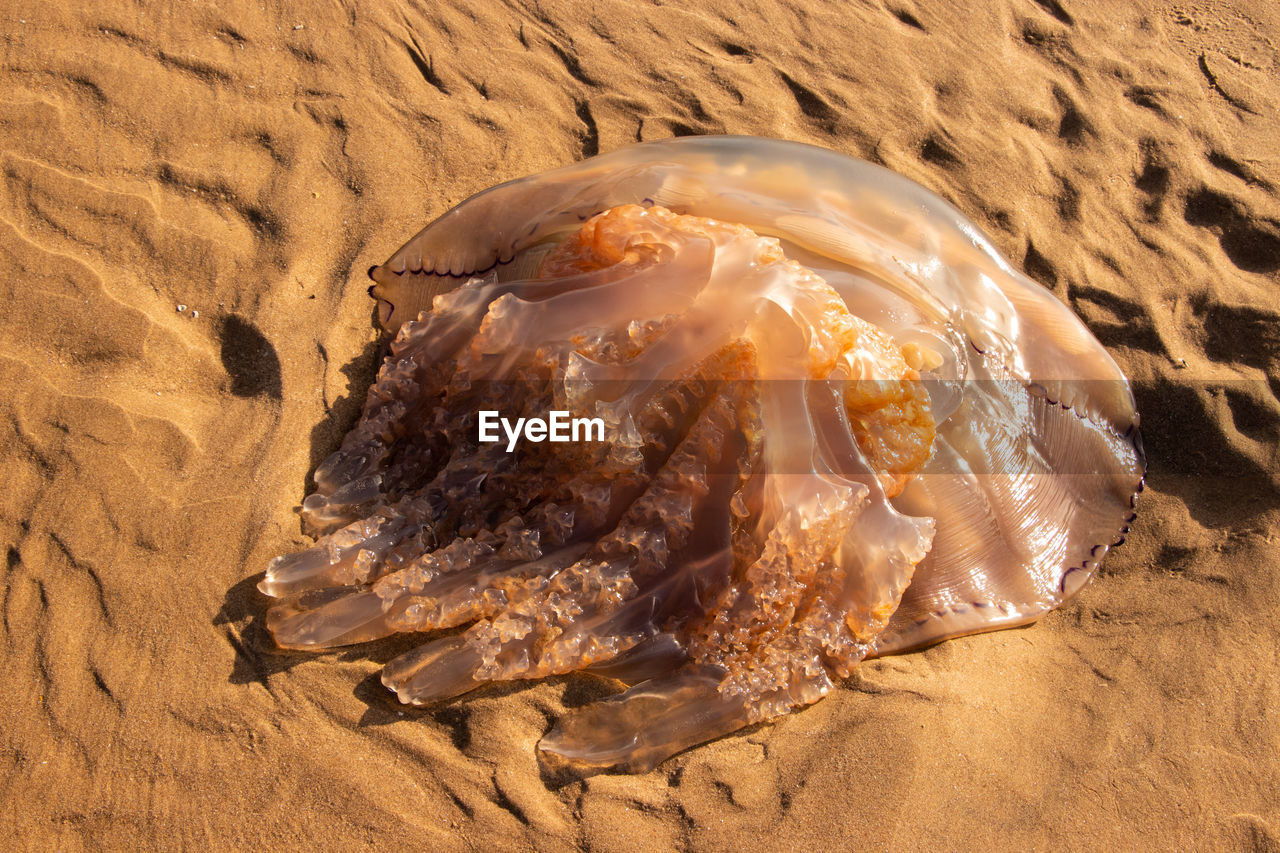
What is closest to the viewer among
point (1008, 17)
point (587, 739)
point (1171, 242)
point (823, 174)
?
point (587, 739)

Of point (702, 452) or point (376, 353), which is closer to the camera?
point (702, 452)

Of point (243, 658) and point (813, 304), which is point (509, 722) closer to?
point (243, 658)

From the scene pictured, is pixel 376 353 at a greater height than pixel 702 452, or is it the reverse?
pixel 702 452

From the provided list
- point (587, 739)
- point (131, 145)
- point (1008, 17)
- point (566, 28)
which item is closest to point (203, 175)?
point (131, 145)
